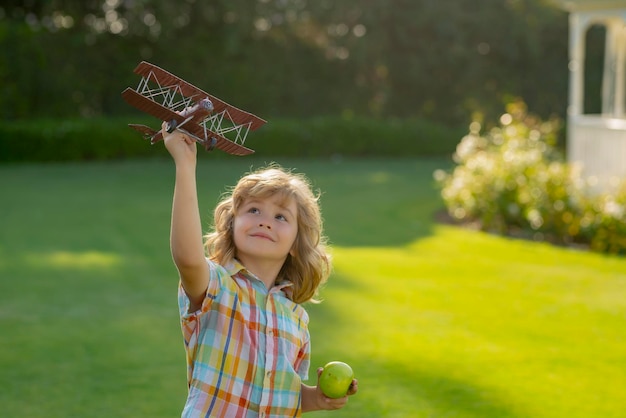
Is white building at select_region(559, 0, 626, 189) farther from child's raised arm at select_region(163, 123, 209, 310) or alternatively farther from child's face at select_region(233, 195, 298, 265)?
child's raised arm at select_region(163, 123, 209, 310)

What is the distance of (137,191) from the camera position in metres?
14.2

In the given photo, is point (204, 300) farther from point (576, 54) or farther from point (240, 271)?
point (576, 54)

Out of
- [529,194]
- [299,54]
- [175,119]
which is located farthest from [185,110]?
[299,54]

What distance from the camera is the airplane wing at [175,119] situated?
2287mm

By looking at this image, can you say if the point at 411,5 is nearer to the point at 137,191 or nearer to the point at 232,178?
the point at 232,178

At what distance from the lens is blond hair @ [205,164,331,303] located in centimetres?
274

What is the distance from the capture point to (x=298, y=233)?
2.88 metres

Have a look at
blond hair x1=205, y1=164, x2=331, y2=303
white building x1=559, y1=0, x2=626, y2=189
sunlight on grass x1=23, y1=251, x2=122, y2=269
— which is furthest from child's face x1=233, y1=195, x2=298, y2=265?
white building x1=559, y1=0, x2=626, y2=189

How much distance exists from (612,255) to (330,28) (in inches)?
644

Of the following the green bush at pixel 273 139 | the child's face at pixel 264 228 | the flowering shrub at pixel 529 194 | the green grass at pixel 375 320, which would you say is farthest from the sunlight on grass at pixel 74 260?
the green bush at pixel 273 139

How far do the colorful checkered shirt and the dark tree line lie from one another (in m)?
18.4

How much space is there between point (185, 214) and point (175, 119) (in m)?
0.25

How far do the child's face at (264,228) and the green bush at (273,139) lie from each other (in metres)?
16.4

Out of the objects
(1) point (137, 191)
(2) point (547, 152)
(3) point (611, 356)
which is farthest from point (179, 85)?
(1) point (137, 191)
